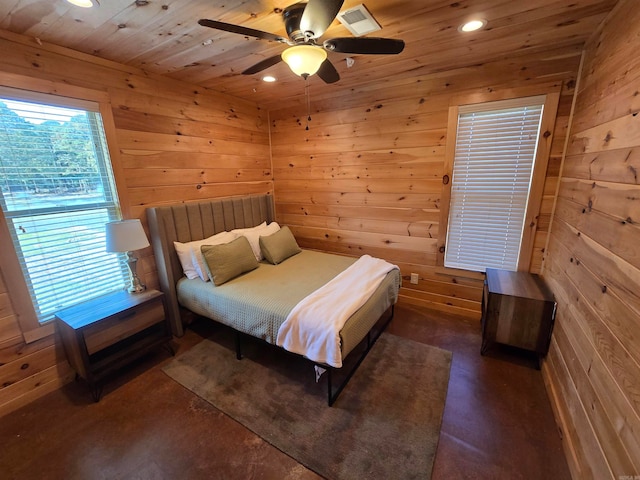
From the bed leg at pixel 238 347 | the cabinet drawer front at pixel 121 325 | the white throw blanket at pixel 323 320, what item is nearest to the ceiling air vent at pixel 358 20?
the white throw blanket at pixel 323 320

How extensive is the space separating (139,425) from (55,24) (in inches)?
103

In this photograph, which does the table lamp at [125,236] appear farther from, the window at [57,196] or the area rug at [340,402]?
the area rug at [340,402]

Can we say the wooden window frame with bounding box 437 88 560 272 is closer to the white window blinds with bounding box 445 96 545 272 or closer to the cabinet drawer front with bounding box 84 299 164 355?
the white window blinds with bounding box 445 96 545 272

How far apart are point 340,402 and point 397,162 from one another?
93.4 inches

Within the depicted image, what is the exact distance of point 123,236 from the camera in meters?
2.09

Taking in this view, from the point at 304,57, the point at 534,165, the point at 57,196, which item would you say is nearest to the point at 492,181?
the point at 534,165

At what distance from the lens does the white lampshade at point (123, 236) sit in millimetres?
2064

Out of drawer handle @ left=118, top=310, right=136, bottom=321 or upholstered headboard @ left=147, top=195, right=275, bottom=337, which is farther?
upholstered headboard @ left=147, top=195, right=275, bottom=337

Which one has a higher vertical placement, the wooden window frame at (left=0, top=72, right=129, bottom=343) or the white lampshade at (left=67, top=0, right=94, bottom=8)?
the white lampshade at (left=67, top=0, right=94, bottom=8)

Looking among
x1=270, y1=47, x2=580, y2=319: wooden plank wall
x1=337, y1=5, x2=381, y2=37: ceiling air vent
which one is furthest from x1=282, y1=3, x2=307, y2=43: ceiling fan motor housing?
x1=270, y1=47, x2=580, y2=319: wooden plank wall

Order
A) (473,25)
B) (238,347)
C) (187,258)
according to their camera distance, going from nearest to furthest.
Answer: (473,25) → (238,347) → (187,258)

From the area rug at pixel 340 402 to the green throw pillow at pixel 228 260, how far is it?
69 centimetres

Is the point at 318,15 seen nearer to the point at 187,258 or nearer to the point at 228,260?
the point at 228,260

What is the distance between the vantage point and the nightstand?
1.89 meters
